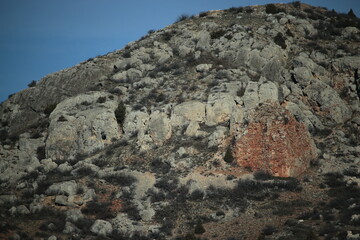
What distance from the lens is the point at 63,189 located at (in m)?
45.7

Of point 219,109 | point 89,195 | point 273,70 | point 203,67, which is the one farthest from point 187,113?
point 89,195

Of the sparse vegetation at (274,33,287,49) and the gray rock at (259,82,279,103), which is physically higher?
the sparse vegetation at (274,33,287,49)

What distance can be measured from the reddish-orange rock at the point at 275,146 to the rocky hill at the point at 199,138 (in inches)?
4.8

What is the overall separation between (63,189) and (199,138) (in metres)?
16.6

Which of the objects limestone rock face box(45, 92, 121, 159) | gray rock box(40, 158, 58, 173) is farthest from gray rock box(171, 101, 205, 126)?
gray rock box(40, 158, 58, 173)

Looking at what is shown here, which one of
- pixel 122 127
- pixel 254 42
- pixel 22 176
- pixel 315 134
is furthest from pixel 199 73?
pixel 22 176

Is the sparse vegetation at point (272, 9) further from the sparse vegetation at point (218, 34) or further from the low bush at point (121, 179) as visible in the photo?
the low bush at point (121, 179)

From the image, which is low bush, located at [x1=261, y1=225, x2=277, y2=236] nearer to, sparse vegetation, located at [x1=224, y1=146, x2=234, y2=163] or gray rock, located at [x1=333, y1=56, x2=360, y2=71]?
sparse vegetation, located at [x1=224, y1=146, x2=234, y2=163]

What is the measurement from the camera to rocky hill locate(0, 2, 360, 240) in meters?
41.4

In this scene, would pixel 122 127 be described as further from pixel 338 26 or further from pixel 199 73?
pixel 338 26

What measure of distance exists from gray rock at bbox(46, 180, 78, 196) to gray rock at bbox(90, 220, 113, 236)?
20.6 feet

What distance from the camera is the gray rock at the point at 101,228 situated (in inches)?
1582

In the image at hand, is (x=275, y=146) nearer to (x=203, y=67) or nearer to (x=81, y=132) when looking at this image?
(x=203, y=67)

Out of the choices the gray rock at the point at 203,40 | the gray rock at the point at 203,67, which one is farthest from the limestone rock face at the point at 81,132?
the gray rock at the point at 203,40
